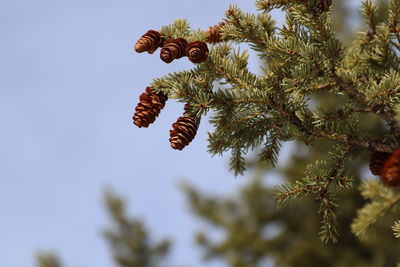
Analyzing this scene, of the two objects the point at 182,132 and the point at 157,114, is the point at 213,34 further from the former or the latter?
the point at 182,132

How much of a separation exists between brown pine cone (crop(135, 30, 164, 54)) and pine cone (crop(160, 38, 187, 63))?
5.7 inches

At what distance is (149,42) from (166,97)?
348 mm

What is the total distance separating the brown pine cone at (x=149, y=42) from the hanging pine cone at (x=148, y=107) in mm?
248

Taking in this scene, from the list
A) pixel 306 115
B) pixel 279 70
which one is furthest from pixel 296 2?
pixel 306 115

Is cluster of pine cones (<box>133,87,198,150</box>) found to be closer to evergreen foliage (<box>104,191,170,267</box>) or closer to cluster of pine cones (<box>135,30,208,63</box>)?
cluster of pine cones (<box>135,30,208,63</box>)

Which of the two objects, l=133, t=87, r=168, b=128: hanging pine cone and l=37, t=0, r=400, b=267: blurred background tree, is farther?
l=37, t=0, r=400, b=267: blurred background tree

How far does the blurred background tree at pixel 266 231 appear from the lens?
1424 cm

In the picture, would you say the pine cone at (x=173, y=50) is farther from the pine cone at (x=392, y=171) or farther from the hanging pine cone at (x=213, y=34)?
the pine cone at (x=392, y=171)

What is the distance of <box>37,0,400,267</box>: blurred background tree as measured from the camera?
1424 cm

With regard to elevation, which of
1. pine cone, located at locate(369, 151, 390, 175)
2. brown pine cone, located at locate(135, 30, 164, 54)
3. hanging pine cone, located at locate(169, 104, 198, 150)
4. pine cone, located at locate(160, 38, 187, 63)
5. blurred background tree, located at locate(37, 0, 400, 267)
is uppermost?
blurred background tree, located at locate(37, 0, 400, 267)

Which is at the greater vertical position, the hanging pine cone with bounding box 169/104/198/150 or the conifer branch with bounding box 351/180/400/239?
the hanging pine cone with bounding box 169/104/198/150

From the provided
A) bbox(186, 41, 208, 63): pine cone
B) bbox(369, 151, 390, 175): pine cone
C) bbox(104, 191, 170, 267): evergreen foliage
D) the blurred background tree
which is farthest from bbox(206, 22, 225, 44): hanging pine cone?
bbox(104, 191, 170, 267): evergreen foliage

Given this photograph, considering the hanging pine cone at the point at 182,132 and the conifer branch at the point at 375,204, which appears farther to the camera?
the hanging pine cone at the point at 182,132

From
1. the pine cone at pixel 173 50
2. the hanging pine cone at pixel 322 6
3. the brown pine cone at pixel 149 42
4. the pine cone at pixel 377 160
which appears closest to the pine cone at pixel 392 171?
the pine cone at pixel 377 160
